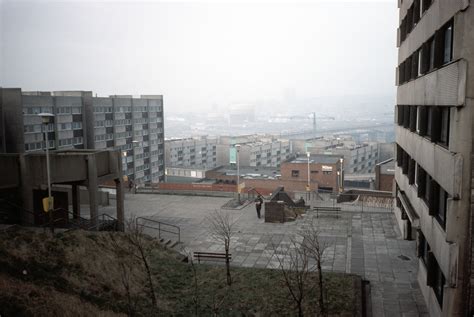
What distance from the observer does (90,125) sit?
8088 cm

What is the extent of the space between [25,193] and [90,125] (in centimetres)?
6089

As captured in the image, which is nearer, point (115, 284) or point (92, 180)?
point (115, 284)

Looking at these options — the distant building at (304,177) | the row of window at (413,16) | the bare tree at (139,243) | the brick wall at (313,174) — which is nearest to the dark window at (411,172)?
the row of window at (413,16)

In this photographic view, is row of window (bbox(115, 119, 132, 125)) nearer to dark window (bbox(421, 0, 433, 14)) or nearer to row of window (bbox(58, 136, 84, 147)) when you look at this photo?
row of window (bbox(58, 136, 84, 147))

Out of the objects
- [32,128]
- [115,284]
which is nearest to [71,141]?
[32,128]

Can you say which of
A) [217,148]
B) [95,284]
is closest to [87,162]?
[95,284]

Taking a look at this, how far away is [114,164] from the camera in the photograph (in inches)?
1036

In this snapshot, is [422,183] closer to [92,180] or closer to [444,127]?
[444,127]

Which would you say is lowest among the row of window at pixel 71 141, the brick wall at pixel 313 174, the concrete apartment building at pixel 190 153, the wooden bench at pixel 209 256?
the concrete apartment building at pixel 190 153

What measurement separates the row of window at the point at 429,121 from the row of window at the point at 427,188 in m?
1.65

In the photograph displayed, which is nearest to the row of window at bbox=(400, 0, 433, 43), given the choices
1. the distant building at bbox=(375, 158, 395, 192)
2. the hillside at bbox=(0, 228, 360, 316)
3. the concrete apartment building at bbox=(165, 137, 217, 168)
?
the hillside at bbox=(0, 228, 360, 316)

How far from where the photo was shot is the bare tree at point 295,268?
1639 centimetres

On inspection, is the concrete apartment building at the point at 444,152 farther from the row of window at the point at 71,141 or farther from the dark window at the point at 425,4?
the row of window at the point at 71,141

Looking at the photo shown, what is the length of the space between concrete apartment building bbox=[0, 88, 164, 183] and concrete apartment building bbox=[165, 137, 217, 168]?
32.7 meters
